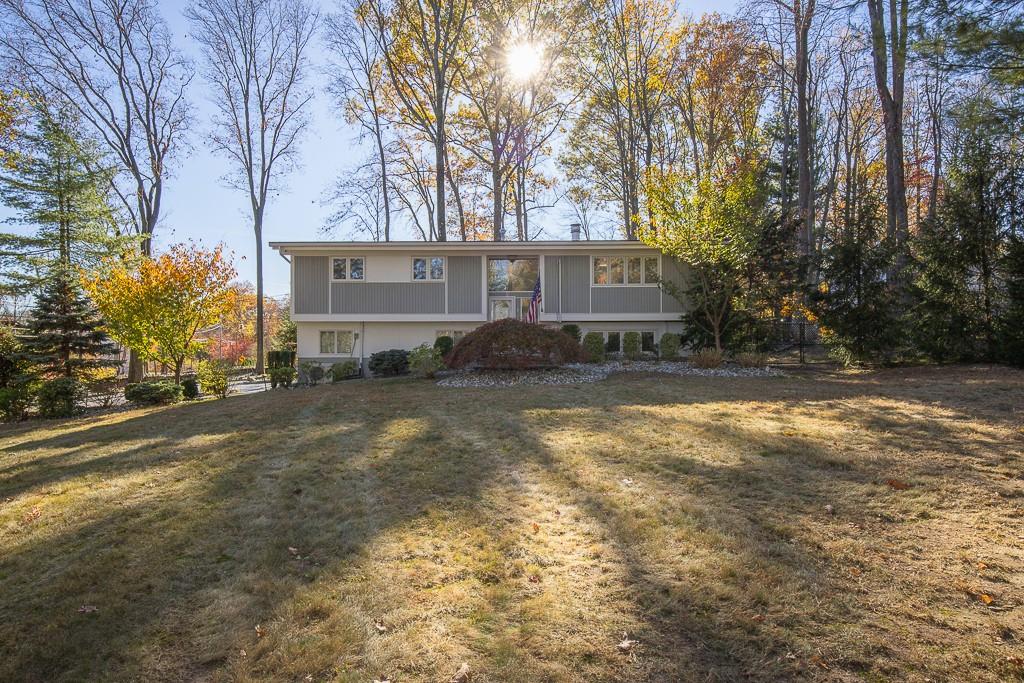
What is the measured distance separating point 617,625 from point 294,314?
52.6 feet

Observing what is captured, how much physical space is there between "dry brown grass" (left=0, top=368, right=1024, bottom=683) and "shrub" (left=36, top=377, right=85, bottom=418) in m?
6.05

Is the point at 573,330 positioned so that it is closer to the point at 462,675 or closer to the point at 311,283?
the point at 311,283

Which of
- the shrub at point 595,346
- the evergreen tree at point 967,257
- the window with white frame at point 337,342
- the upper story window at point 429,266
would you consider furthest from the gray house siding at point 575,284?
the evergreen tree at point 967,257

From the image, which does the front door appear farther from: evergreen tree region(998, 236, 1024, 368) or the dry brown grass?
evergreen tree region(998, 236, 1024, 368)

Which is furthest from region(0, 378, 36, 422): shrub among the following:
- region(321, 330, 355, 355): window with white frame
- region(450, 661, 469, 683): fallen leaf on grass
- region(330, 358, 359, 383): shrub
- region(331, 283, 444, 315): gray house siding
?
region(450, 661, 469, 683): fallen leaf on grass

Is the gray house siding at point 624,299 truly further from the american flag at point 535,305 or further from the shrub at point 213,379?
the shrub at point 213,379

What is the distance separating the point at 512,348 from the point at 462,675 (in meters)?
9.76

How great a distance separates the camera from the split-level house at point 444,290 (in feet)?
55.2

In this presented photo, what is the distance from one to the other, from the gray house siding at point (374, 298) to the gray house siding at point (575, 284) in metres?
4.72

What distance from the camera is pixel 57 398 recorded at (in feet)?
38.5

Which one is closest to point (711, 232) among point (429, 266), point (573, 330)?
point (573, 330)

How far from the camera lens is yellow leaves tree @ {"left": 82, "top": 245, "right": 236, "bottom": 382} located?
12.7m

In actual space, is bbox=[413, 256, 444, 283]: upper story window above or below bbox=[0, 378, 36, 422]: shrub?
above

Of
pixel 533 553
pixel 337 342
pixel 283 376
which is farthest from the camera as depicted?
pixel 337 342
